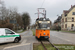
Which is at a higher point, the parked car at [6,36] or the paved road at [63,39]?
the parked car at [6,36]

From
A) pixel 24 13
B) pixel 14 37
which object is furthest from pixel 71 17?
pixel 14 37

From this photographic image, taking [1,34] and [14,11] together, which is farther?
[14,11]

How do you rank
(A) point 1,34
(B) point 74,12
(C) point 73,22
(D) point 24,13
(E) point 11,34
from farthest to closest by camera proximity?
(D) point 24,13 < (C) point 73,22 < (B) point 74,12 < (E) point 11,34 < (A) point 1,34

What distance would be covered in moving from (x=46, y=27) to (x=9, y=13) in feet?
82.3

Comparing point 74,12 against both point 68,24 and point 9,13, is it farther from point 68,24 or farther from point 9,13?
point 9,13

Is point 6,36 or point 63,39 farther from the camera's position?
point 63,39

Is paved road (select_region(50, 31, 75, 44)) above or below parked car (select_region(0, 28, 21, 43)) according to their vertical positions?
below

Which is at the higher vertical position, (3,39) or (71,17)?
(71,17)

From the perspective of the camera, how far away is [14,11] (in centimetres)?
3591

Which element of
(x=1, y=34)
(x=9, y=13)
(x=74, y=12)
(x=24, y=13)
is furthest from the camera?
(x=24, y=13)

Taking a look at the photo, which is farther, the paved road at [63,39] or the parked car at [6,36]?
the paved road at [63,39]

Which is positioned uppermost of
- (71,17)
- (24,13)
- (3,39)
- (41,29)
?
(24,13)

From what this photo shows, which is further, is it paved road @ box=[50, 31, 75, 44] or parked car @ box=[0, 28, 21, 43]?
paved road @ box=[50, 31, 75, 44]

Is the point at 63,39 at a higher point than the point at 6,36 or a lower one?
lower
